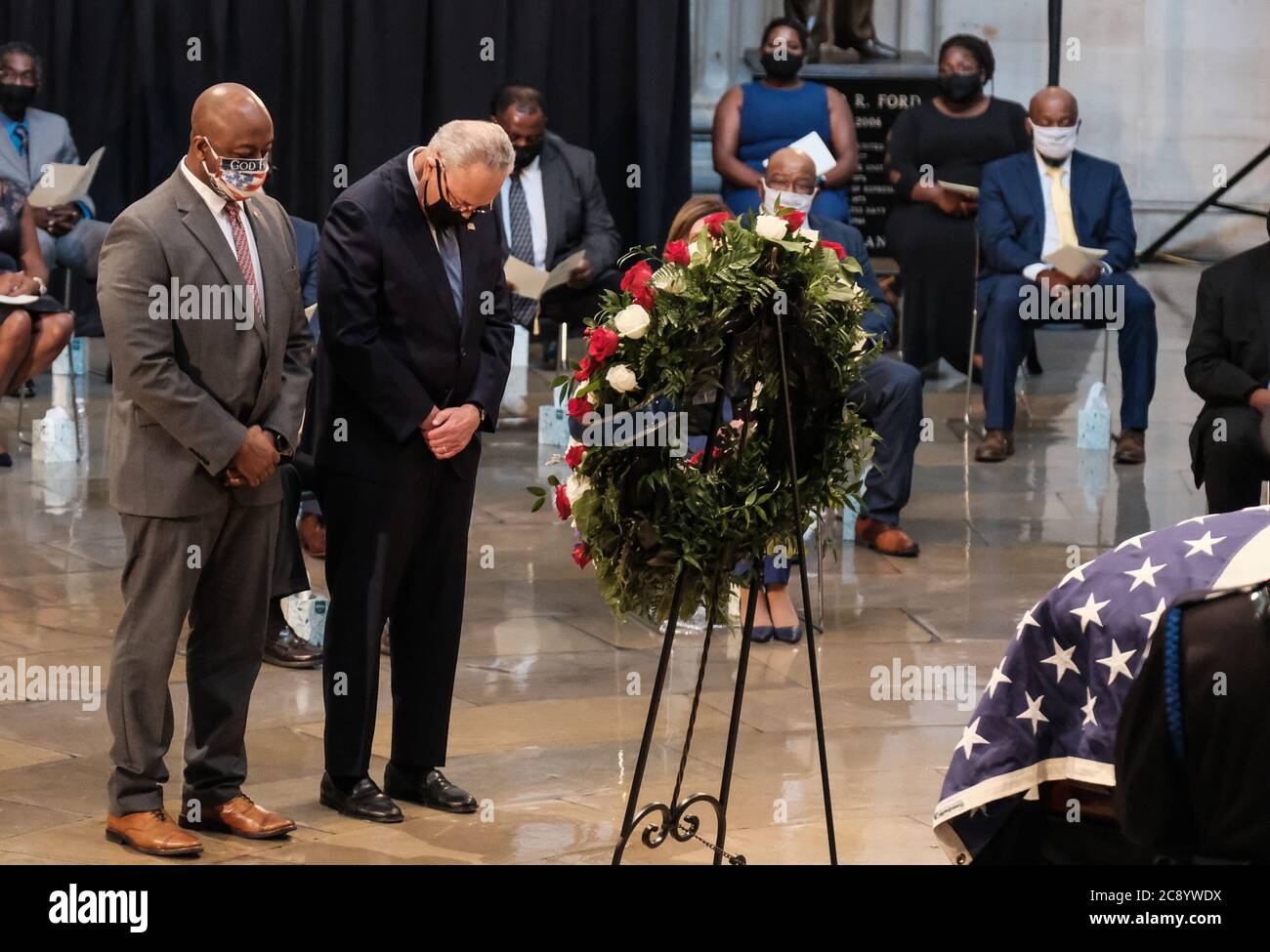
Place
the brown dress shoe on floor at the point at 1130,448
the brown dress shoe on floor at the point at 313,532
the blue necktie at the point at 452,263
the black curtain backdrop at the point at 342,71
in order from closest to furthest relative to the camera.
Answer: the blue necktie at the point at 452,263
the brown dress shoe on floor at the point at 313,532
the brown dress shoe on floor at the point at 1130,448
the black curtain backdrop at the point at 342,71

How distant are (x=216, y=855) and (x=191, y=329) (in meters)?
1.17

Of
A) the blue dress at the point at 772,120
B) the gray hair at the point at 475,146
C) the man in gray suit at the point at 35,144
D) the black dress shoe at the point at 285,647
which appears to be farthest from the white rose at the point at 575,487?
the blue dress at the point at 772,120

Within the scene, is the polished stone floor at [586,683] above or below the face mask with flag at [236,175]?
below

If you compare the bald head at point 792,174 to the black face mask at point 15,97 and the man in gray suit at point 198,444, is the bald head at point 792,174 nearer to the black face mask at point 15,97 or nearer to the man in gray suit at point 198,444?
the man in gray suit at point 198,444

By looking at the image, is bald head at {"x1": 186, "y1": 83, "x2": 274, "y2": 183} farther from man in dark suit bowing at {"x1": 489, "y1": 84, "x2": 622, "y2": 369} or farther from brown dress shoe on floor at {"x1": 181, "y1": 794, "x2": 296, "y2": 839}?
man in dark suit bowing at {"x1": 489, "y1": 84, "x2": 622, "y2": 369}

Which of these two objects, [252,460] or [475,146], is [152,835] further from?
[475,146]

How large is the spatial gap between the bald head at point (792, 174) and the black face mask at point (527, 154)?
215cm

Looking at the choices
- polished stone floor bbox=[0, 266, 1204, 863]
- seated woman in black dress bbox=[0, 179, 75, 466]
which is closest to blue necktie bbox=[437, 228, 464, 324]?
polished stone floor bbox=[0, 266, 1204, 863]

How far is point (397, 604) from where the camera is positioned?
468 cm

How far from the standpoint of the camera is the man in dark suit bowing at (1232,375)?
6.50 m

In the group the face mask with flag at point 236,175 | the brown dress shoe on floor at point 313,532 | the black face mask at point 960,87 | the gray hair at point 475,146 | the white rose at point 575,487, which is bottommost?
the brown dress shoe on floor at point 313,532

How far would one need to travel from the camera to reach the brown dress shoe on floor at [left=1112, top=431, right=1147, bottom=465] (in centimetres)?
861

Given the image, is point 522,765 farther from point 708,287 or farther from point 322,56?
point 322,56
